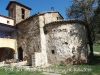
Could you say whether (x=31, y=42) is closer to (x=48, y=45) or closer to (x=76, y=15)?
(x=48, y=45)

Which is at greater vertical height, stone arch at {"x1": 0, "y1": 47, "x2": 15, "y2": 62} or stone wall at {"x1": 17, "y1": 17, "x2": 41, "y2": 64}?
stone wall at {"x1": 17, "y1": 17, "x2": 41, "y2": 64}

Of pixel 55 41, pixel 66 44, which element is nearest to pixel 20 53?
pixel 55 41

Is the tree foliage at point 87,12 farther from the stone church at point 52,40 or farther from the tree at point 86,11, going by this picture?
the stone church at point 52,40

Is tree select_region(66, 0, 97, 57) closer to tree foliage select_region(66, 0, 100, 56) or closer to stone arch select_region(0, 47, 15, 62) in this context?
tree foliage select_region(66, 0, 100, 56)

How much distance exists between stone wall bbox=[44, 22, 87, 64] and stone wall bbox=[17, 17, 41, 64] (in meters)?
1.73

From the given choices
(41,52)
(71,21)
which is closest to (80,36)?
(71,21)

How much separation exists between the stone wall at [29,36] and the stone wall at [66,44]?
5.69 feet

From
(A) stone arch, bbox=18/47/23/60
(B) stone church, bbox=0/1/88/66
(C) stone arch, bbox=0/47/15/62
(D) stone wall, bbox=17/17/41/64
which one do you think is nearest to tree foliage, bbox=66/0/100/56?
(B) stone church, bbox=0/1/88/66

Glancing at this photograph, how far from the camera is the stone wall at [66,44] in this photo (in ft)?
49.1

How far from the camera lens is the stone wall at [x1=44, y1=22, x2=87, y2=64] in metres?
15.0

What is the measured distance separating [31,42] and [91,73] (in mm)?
10081

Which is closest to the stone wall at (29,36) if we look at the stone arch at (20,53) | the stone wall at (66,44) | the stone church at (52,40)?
the stone church at (52,40)

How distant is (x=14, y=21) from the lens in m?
21.0

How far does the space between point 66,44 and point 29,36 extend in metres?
5.38
